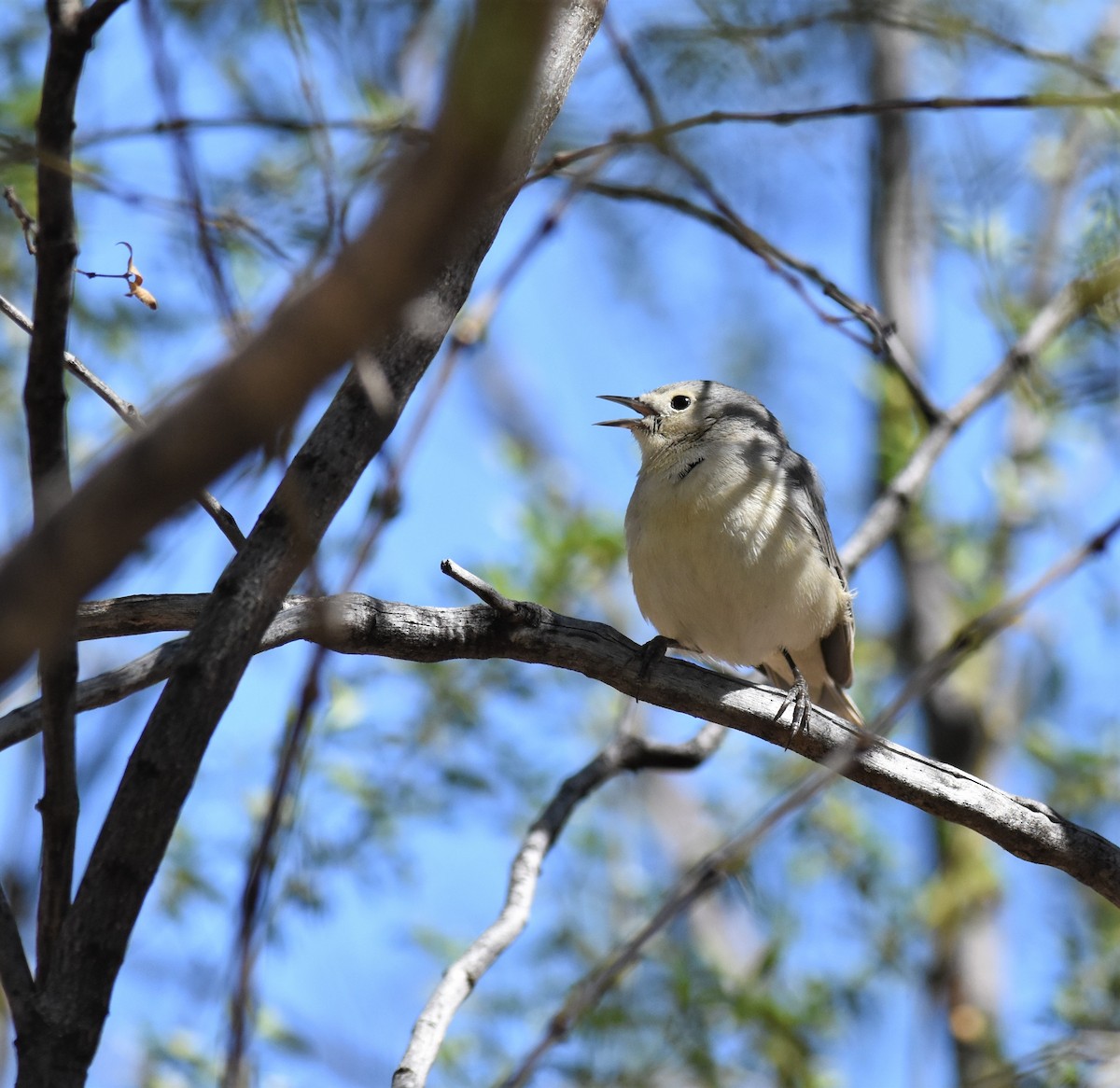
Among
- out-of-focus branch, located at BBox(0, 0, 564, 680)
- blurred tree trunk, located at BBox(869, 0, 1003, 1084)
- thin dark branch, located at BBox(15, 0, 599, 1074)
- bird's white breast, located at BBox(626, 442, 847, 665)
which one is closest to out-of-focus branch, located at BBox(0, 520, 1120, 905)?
thin dark branch, located at BBox(15, 0, 599, 1074)

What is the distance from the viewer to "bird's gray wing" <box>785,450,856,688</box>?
535cm

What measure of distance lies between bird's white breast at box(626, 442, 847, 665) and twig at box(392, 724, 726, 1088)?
499mm

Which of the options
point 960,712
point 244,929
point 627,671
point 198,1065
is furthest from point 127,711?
point 960,712

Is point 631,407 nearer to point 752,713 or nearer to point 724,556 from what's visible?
point 724,556

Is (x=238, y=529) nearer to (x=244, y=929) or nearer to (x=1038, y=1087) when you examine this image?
(x=244, y=929)

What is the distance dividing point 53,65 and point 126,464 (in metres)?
1.09

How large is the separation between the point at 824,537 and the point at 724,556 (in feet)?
2.43

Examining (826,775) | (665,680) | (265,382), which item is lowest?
(265,382)

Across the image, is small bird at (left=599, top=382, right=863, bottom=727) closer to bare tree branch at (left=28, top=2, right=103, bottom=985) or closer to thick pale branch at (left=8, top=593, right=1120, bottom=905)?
thick pale branch at (left=8, top=593, right=1120, bottom=905)

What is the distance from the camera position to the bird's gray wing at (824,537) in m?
5.35

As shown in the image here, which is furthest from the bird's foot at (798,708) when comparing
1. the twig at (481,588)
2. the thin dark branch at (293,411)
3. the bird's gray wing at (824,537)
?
the thin dark branch at (293,411)

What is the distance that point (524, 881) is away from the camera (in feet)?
13.8

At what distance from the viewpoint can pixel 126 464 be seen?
4.08 ft

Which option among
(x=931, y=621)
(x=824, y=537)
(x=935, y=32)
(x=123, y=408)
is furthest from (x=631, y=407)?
(x=931, y=621)
